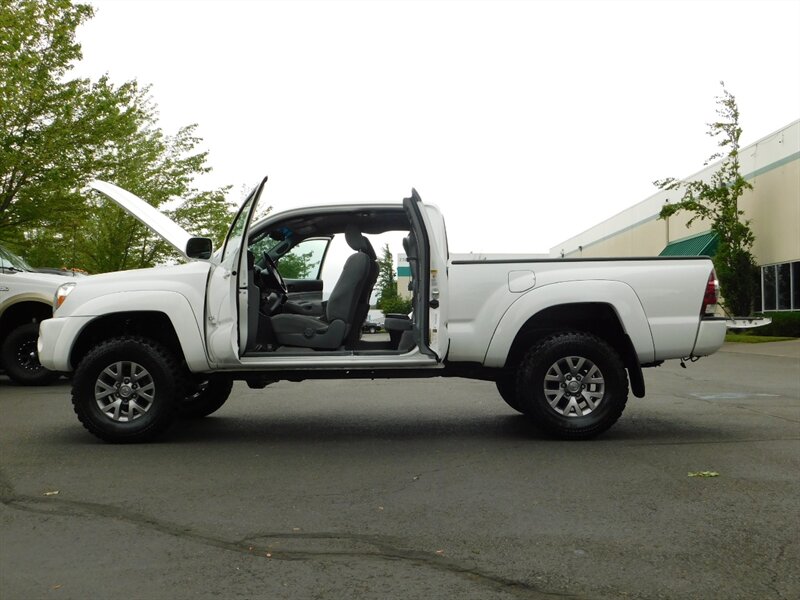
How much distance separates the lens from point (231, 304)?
23.4 ft

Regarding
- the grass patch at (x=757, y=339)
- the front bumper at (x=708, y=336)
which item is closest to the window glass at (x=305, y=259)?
the front bumper at (x=708, y=336)

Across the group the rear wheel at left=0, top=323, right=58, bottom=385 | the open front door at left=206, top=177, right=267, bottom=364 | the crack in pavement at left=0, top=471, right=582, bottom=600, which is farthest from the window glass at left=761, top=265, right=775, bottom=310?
the crack in pavement at left=0, top=471, right=582, bottom=600

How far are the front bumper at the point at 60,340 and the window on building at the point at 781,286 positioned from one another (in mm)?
24640

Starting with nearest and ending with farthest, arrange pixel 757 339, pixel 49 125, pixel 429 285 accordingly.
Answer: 1. pixel 429 285
2. pixel 49 125
3. pixel 757 339

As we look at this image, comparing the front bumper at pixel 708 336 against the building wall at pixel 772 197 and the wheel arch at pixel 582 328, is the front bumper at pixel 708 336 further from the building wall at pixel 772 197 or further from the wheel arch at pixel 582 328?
the building wall at pixel 772 197

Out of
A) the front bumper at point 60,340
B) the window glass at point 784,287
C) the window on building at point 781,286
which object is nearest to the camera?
the front bumper at point 60,340

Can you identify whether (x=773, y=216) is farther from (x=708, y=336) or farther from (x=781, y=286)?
(x=708, y=336)

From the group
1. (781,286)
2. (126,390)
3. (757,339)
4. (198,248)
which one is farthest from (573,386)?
(781,286)

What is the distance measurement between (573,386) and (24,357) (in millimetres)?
8582

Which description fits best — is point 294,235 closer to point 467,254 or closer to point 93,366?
point 467,254

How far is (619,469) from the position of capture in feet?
20.0

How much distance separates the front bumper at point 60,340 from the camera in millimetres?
7293

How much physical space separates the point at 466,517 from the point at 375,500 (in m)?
0.68

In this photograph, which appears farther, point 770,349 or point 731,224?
point 731,224
